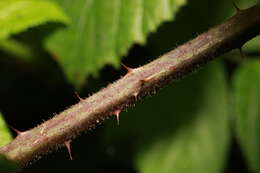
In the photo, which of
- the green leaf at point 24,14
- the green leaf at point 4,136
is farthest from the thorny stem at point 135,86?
the green leaf at point 24,14

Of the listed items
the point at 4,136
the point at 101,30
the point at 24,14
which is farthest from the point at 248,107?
the point at 4,136

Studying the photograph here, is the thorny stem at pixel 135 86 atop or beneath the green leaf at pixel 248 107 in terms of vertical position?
atop

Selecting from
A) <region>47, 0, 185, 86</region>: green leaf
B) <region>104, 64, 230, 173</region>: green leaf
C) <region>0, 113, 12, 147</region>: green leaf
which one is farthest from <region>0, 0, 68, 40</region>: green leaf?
<region>104, 64, 230, 173</region>: green leaf

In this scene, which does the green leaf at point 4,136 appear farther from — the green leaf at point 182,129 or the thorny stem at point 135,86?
the green leaf at point 182,129

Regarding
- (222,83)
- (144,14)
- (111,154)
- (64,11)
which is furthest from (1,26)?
(111,154)

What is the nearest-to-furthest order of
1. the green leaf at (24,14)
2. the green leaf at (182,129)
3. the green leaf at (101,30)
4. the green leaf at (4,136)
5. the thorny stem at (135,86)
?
the thorny stem at (135,86)
the green leaf at (4,136)
the green leaf at (24,14)
the green leaf at (101,30)
the green leaf at (182,129)

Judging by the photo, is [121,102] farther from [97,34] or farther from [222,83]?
[222,83]
